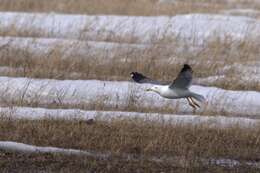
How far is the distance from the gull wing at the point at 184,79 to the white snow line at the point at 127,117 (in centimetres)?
70

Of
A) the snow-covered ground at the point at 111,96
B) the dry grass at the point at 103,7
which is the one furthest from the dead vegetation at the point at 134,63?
the dry grass at the point at 103,7

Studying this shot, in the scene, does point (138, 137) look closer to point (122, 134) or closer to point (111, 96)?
point (122, 134)

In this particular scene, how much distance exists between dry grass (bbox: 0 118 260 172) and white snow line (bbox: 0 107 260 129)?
0.24 meters

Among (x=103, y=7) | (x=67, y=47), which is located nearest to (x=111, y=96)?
(x=67, y=47)

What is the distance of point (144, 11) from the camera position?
73.6 ft

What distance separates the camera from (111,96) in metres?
12.4

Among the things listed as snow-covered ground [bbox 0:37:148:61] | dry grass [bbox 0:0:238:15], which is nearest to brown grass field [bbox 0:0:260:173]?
snow-covered ground [bbox 0:37:148:61]

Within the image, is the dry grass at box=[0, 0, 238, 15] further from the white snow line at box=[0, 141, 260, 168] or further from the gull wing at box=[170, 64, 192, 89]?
the white snow line at box=[0, 141, 260, 168]

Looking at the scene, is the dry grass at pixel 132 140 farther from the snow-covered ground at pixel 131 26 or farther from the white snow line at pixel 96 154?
the snow-covered ground at pixel 131 26

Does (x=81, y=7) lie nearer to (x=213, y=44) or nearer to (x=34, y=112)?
(x=213, y=44)

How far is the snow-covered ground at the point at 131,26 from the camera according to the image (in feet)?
61.7

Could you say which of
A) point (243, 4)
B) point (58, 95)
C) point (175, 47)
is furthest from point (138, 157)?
point (243, 4)

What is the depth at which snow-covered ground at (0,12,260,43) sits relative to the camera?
61.7ft

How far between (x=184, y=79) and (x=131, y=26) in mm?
10374
